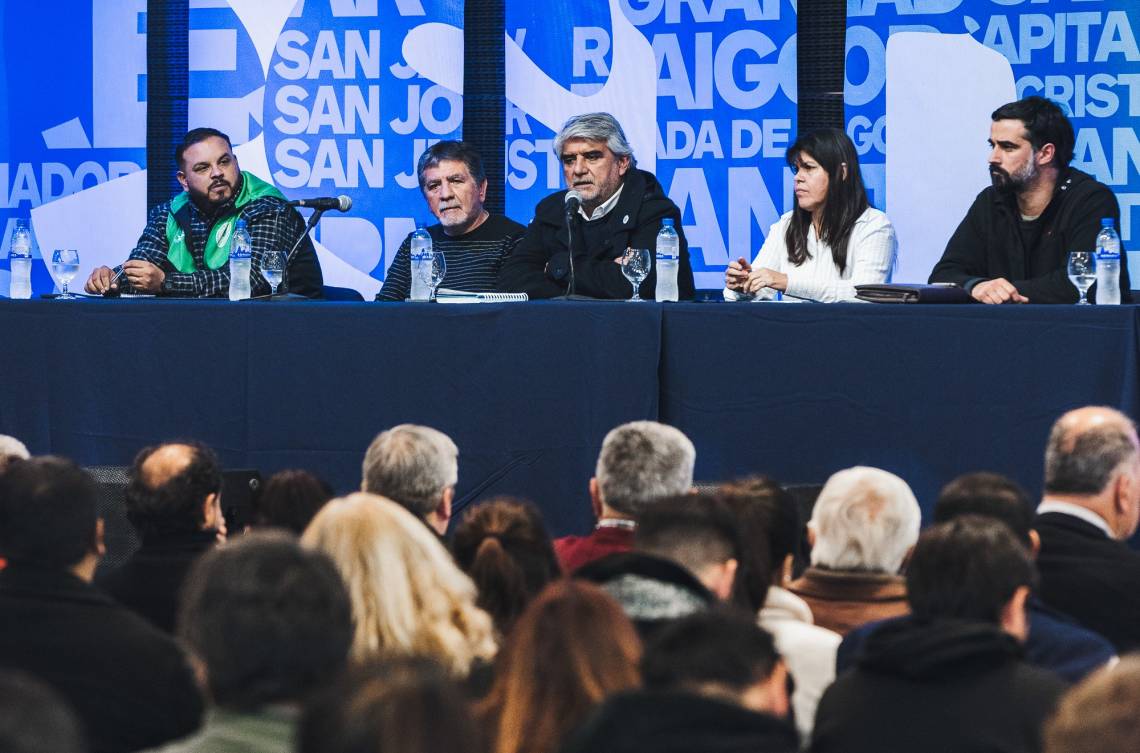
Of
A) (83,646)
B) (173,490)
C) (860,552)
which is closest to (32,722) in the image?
(83,646)

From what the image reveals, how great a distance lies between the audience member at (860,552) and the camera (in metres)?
2.60

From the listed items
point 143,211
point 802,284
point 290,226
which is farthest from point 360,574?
point 143,211

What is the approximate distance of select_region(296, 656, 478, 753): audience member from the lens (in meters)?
1.09

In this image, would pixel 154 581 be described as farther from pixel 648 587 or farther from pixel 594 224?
pixel 594 224

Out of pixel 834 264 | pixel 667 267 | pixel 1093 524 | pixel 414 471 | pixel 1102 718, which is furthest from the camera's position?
pixel 834 264

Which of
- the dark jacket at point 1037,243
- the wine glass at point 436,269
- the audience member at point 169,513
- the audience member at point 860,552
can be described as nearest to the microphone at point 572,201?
the wine glass at point 436,269

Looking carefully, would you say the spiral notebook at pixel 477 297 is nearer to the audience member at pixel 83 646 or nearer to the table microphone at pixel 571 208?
the table microphone at pixel 571 208

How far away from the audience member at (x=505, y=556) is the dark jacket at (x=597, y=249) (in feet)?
7.38

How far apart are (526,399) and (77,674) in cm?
223

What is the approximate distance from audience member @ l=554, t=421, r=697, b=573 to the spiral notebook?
4.42 feet

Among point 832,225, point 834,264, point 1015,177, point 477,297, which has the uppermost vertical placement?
point 1015,177

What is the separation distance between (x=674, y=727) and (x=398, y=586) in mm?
825

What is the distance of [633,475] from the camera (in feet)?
9.64

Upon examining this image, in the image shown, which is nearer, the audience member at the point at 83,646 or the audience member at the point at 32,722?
the audience member at the point at 32,722
